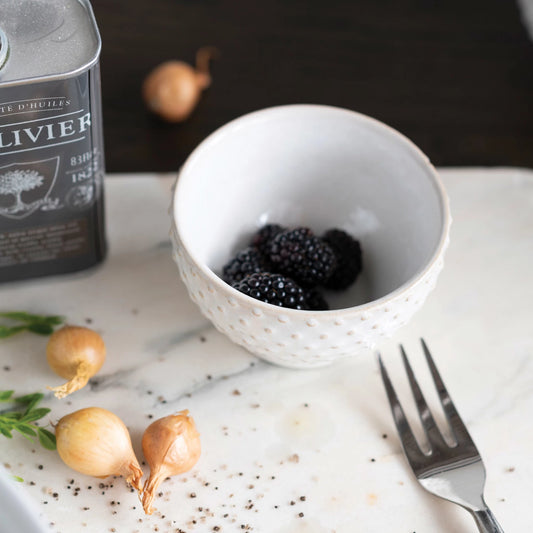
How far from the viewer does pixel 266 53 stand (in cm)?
104

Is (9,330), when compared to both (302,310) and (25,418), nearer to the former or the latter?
(25,418)

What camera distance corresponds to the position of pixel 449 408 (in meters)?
0.67

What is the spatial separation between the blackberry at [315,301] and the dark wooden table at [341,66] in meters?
0.29

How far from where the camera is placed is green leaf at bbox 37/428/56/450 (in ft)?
2.09

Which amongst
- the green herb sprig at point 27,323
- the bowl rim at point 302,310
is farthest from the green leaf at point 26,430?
the bowl rim at point 302,310

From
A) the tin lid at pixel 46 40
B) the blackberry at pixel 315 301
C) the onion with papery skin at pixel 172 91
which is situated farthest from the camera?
the onion with papery skin at pixel 172 91

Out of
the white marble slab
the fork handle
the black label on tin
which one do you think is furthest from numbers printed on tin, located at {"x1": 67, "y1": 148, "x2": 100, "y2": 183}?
the fork handle

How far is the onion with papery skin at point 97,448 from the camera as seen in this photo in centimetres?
60

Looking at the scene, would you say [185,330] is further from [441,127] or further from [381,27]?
[381,27]

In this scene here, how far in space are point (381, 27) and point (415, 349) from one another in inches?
21.9

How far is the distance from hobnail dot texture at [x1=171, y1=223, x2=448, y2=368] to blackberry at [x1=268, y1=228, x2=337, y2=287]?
83 millimetres

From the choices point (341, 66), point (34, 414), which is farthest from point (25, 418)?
point (341, 66)

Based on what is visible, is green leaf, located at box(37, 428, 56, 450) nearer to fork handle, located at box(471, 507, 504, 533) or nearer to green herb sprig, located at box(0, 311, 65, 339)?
green herb sprig, located at box(0, 311, 65, 339)

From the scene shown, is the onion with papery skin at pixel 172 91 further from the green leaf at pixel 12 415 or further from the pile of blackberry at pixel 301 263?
the green leaf at pixel 12 415
